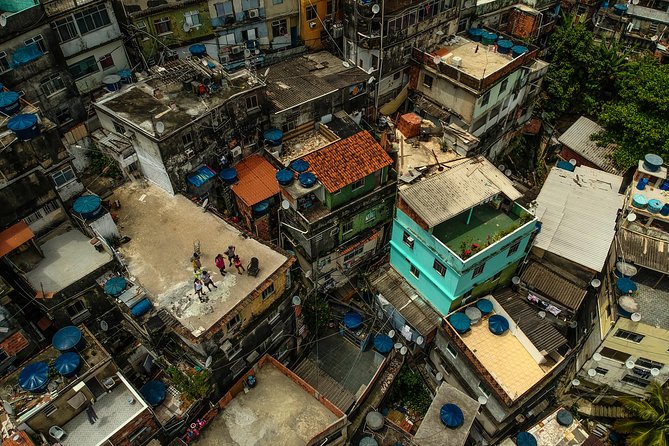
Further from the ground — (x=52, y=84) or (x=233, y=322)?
(x=52, y=84)

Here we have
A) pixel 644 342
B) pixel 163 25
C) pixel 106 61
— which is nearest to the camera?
pixel 644 342

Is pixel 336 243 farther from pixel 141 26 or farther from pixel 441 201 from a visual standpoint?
Answer: pixel 141 26

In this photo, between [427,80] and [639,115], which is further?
[427,80]

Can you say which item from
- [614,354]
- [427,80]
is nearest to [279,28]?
[427,80]

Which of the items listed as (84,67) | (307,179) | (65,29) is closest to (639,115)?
(307,179)

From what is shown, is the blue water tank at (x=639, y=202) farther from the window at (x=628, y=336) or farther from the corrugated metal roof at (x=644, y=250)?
the window at (x=628, y=336)

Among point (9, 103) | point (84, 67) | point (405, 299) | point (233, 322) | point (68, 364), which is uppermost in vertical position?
point (9, 103)

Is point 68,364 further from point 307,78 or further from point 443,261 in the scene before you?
point 307,78

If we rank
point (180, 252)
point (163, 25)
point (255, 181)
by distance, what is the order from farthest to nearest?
1. point (163, 25)
2. point (255, 181)
3. point (180, 252)
